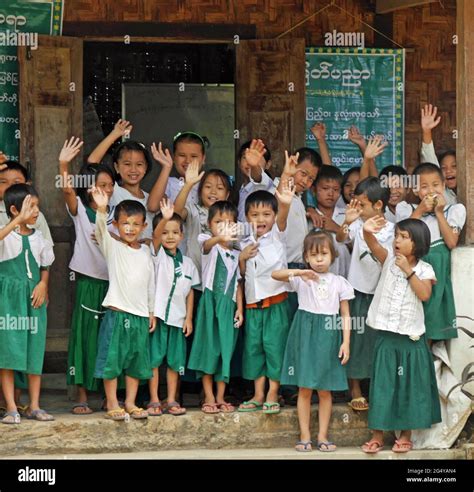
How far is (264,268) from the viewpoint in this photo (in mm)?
7715

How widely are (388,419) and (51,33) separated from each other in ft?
12.3

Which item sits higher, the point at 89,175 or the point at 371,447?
the point at 89,175

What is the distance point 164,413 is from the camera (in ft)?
25.2

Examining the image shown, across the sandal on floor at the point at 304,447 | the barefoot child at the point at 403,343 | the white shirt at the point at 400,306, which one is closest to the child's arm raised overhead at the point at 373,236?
the barefoot child at the point at 403,343

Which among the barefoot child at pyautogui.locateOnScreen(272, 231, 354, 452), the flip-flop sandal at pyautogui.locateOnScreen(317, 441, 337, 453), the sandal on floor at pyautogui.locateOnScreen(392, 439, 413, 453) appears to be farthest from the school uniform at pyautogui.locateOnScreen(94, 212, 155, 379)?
the sandal on floor at pyautogui.locateOnScreen(392, 439, 413, 453)

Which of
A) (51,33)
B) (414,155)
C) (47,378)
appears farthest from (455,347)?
(51,33)

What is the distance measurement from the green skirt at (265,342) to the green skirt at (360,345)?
43cm

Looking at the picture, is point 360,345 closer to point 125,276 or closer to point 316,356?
point 316,356

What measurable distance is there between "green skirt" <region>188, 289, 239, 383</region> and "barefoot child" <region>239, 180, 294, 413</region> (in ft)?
0.41

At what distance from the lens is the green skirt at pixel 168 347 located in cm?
764

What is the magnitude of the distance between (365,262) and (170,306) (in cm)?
127

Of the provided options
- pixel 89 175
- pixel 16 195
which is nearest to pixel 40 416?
pixel 16 195

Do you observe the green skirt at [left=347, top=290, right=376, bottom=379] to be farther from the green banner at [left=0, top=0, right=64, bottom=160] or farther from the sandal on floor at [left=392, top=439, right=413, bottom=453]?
the green banner at [left=0, top=0, right=64, bottom=160]

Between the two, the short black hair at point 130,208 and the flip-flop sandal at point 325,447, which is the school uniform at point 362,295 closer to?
the flip-flop sandal at point 325,447
